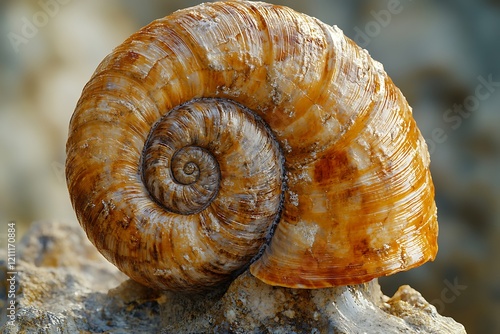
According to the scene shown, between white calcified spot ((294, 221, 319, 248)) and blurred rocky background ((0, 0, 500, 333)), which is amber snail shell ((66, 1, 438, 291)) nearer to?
white calcified spot ((294, 221, 319, 248))

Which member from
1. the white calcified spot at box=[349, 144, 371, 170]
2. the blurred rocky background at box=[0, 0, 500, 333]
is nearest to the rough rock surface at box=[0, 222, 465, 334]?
the white calcified spot at box=[349, 144, 371, 170]

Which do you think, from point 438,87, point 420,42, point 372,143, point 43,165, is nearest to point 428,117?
point 438,87

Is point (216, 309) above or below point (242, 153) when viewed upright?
below

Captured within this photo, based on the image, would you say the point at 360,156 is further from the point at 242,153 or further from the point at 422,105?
the point at 422,105

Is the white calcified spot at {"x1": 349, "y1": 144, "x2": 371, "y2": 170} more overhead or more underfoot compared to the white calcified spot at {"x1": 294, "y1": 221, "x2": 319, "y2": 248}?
more overhead

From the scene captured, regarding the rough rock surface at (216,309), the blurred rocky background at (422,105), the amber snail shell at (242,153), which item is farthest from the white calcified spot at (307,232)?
the blurred rocky background at (422,105)

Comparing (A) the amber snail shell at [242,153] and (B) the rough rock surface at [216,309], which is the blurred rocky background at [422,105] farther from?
(A) the amber snail shell at [242,153]

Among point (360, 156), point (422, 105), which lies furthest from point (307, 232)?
point (422, 105)

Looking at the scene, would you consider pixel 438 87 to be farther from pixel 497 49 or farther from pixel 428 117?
pixel 497 49
